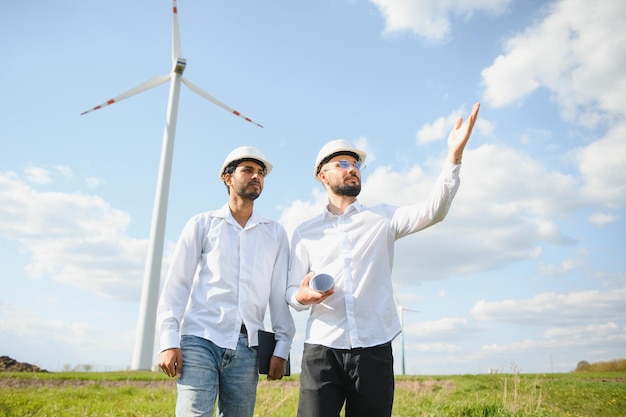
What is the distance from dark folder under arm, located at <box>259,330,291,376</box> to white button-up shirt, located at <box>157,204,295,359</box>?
5 centimetres

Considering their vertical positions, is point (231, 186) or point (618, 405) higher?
point (231, 186)

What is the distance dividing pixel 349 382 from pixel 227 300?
3.90ft

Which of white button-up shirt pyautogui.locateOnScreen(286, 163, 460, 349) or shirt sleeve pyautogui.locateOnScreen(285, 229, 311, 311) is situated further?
shirt sleeve pyautogui.locateOnScreen(285, 229, 311, 311)

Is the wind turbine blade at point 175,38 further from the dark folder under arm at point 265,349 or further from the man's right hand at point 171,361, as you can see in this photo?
the man's right hand at point 171,361

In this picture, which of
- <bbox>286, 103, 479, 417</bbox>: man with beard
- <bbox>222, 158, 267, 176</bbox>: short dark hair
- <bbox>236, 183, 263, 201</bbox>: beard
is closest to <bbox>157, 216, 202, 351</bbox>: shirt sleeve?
<bbox>236, 183, 263, 201</bbox>: beard

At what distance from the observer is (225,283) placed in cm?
425

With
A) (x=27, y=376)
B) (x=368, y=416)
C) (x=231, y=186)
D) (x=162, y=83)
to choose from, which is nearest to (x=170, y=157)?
(x=162, y=83)

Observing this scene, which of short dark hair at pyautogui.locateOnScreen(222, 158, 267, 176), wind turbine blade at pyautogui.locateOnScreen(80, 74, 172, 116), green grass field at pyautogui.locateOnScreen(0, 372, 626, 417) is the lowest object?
green grass field at pyautogui.locateOnScreen(0, 372, 626, 417)

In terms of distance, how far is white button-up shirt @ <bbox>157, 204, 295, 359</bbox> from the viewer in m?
4.09

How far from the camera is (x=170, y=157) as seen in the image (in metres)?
26.5

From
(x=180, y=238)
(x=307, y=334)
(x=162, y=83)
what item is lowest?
(x=307, y=334)

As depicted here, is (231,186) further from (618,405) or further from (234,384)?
(618,405)

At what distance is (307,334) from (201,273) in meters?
1.07

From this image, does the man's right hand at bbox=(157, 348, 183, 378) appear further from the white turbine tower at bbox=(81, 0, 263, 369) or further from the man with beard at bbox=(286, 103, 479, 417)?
the white turbine tower at bbox=(81, 0, 263, 369)
